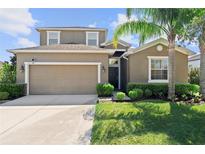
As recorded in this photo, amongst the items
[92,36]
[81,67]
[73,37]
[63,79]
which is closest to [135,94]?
[81,67]

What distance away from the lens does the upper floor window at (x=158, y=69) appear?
57.2 ft

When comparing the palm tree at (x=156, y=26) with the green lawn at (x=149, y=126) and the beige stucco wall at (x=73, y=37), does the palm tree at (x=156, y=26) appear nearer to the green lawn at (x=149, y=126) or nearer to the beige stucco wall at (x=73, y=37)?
the green lawn at (x=149, y=126)

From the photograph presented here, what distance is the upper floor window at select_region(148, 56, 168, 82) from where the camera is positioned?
17.4m

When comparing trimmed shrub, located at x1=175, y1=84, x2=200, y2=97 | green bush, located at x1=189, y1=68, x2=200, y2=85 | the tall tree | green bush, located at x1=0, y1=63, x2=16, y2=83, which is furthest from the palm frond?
green bush, located at x1=0, y1=63, x2=16, y2=83

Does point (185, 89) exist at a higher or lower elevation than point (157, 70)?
lower

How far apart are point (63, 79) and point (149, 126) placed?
10.6 metres

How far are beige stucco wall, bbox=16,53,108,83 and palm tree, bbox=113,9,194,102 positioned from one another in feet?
10.6

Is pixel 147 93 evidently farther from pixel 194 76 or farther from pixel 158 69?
pixel 194 76

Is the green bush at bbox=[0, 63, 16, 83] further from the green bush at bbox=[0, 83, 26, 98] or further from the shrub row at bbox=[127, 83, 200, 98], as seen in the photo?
the shrub row at bbox=[127, 83, 200, 98]

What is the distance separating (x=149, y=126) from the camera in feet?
26.3

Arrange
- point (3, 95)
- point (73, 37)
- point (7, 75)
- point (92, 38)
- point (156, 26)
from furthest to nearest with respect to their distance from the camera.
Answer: point (73, 37)
point (92, 38)
point (7, 75)
point (3, 95)
point (156, 26)
